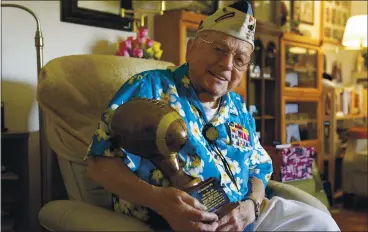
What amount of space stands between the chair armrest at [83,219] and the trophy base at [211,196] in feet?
0.47

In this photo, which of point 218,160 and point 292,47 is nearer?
point 218,160

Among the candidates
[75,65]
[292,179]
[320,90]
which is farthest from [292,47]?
[75,65]

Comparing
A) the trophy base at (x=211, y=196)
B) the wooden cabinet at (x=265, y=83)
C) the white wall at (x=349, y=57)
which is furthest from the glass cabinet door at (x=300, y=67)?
the trophy base at (x=211, y=196)

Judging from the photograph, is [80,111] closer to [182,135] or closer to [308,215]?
[182,135]

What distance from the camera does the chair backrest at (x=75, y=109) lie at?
1.36 meters

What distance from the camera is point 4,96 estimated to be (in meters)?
1.76

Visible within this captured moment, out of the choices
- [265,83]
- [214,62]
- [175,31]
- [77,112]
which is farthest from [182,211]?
[265,83]

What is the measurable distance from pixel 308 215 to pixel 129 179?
0.52 meters

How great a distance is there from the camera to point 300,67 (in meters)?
3.57

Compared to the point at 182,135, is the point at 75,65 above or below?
above

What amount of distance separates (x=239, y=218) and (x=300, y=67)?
2.70 meters

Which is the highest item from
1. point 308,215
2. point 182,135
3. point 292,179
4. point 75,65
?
point 75,65

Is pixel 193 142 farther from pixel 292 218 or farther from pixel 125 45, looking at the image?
pixel 125 45

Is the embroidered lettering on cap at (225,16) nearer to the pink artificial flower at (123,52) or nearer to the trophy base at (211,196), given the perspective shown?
the trophy base at (211,196)
